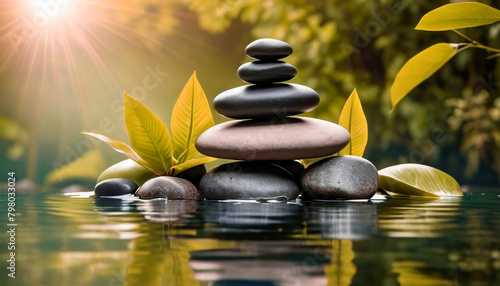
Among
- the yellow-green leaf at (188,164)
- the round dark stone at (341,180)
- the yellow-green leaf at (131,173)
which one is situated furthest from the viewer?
the yellow-green leaf at (131,173)

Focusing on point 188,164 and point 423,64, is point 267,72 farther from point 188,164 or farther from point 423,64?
point 423,64

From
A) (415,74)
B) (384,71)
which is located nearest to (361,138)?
(415,74)

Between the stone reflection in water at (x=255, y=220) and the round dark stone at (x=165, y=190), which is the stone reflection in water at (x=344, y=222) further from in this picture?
the round dark stone at (x=165, y=190)

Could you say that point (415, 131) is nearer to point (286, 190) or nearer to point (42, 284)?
point (286, 190)

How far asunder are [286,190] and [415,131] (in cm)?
241

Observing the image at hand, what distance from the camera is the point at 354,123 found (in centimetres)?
262

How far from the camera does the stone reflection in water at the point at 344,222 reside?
3.54ft

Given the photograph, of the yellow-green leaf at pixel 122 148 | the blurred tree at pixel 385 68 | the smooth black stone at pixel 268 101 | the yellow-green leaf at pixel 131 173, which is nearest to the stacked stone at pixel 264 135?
the smooth black stone at pixel 268 101

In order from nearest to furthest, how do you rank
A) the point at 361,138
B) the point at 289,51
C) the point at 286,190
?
the point at 286,190
the point at 289,51
the point at 361,138

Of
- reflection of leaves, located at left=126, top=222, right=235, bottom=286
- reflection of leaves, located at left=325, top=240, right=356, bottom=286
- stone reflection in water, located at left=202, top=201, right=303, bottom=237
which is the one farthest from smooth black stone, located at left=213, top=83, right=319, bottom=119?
reflection of leaves, located at left=325, top=240, right=356, bottom=286

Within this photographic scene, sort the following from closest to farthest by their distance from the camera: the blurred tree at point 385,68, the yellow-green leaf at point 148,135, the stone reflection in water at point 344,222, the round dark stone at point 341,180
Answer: the stone reflection in water at point 344,222
the round dark stone at point 341,180
the yellow-green leaf at point 148,135
the blurred tree at point 385,68

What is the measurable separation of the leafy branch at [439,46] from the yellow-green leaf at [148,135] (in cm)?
164

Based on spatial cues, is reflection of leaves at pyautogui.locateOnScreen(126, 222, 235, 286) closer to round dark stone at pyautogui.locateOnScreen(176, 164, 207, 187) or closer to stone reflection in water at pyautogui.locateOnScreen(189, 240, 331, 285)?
stone reflection in water at pyautogui.locateOnScreen(189, 240, 331, 285)

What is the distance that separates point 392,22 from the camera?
4637 millimetres
